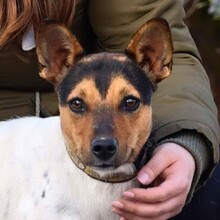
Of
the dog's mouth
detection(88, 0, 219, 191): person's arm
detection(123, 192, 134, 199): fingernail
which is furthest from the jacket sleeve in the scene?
detection(123, 192, 134, 199): fingernail

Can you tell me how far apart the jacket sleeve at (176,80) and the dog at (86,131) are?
0.43ft

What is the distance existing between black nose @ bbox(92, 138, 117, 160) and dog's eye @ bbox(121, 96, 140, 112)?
0.12 meters

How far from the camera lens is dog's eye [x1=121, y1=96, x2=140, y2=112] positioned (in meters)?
1.96

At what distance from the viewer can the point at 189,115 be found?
84.1 inches

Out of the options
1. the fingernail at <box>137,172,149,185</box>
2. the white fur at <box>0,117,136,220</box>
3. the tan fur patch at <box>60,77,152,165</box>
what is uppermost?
the tan fur patch at <box>60,77,152,165</box>

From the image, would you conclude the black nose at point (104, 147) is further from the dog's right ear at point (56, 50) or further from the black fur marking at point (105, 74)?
the dog's right ear at point (56, 50)

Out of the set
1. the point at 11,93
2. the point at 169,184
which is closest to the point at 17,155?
the point at 11,93

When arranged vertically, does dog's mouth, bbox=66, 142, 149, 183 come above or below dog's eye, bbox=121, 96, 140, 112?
below

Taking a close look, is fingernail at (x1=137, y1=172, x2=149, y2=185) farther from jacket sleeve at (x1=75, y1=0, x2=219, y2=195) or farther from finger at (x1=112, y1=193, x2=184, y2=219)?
jacket sleeve at (x1=75, y1=0, x2=219, y2=195)

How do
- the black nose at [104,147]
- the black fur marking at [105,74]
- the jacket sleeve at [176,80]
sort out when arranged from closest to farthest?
the black nose at [104,147] < the black fur marking at [105,74] < the jacket sleeve at [176,80]

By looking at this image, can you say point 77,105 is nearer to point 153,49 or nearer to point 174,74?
point 153,49

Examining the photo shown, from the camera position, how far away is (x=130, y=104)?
6.46 ft

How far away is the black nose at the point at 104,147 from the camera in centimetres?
186

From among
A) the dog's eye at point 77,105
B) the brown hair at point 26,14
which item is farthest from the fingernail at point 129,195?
the brown hair at point 26,14
